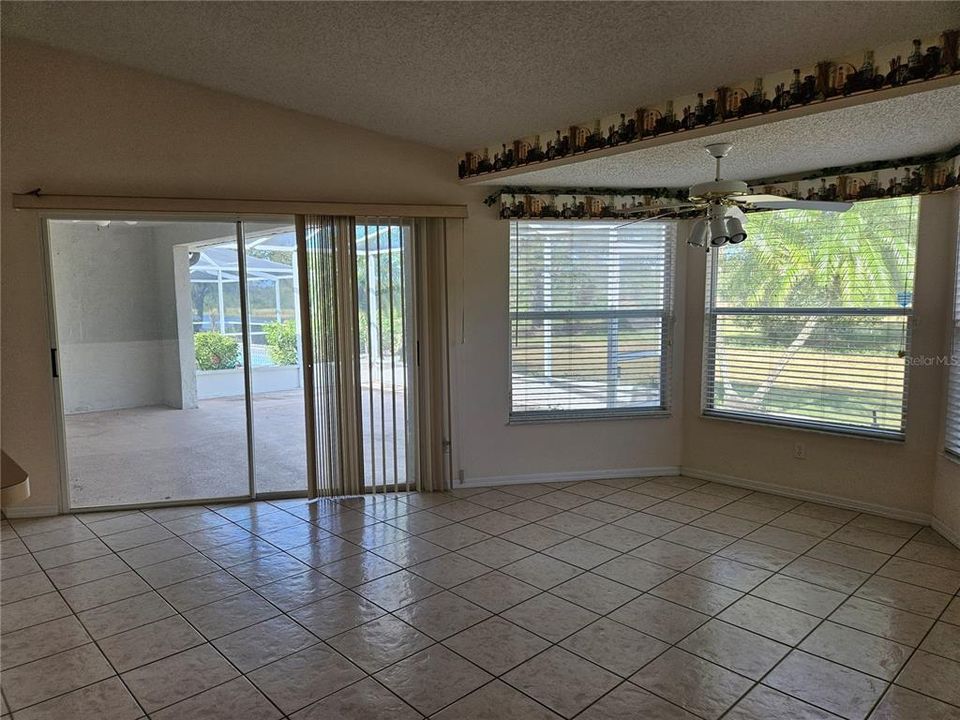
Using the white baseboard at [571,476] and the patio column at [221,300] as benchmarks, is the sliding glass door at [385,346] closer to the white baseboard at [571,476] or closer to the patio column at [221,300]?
the white baseboard at [571,476]

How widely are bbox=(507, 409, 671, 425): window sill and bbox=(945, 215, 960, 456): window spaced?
186cm

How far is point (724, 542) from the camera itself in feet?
12.5

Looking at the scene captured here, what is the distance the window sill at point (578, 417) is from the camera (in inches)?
195

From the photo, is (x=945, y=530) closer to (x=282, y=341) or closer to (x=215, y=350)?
(x=282, y=341)

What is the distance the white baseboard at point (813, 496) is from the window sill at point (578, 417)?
1.76 feet

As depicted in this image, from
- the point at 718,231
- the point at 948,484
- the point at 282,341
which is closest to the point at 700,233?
the point at 718,231

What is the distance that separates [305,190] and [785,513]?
13.0ft

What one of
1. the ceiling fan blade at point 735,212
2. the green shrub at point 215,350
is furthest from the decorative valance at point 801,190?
the green shrub at point 215,350

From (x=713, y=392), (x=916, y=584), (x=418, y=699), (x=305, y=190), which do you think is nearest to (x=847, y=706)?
(x=916, y=584)

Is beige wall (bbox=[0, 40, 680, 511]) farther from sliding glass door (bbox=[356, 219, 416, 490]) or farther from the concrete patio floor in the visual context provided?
sliding glass door (bbox=[356, 219, 416, 490])

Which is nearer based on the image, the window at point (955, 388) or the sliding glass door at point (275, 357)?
the window at point (955, 388)

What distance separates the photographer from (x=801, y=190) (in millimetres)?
4359

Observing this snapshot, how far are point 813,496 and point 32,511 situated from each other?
17.6 ft

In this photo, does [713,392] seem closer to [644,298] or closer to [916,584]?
[644,298]
